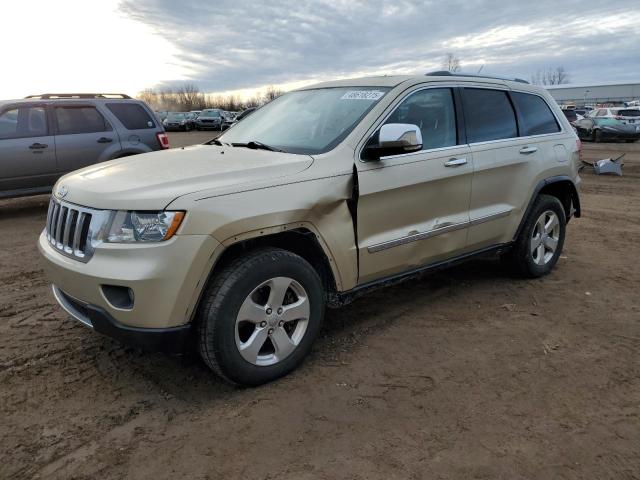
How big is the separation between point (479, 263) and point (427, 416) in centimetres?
322

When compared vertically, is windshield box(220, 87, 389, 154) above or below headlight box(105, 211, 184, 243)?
above

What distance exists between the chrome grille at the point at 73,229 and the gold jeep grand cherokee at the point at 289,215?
0.01 meters

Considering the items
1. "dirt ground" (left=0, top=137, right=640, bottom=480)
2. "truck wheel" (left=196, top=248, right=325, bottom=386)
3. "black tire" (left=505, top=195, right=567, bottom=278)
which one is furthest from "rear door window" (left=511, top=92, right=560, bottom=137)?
"truck wheel" (left=196, top=248, right=325, bottom=386)

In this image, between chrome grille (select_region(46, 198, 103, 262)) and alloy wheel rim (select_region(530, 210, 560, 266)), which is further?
alloy wheel rim (select_region(530, 210, 560, 266))

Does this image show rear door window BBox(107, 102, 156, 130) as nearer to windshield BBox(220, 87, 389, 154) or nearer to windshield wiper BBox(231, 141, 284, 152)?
windshield BBox(220, 87, 389, 154)

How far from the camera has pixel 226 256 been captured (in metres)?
3.02

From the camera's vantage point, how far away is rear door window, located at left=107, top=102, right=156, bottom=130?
29.3ft

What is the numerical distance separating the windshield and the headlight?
1.15 meters

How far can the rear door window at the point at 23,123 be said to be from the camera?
8078 mm

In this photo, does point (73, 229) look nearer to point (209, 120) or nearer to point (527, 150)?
point (527, 150)

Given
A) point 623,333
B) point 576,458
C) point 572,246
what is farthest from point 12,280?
point 572,246

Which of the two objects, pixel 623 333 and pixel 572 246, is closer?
pixel 623 333

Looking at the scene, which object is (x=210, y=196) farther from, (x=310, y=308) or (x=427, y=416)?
(x=427, y=416)

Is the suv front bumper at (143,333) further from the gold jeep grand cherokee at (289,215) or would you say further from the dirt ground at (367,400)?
the dirt ground at (367,400)
